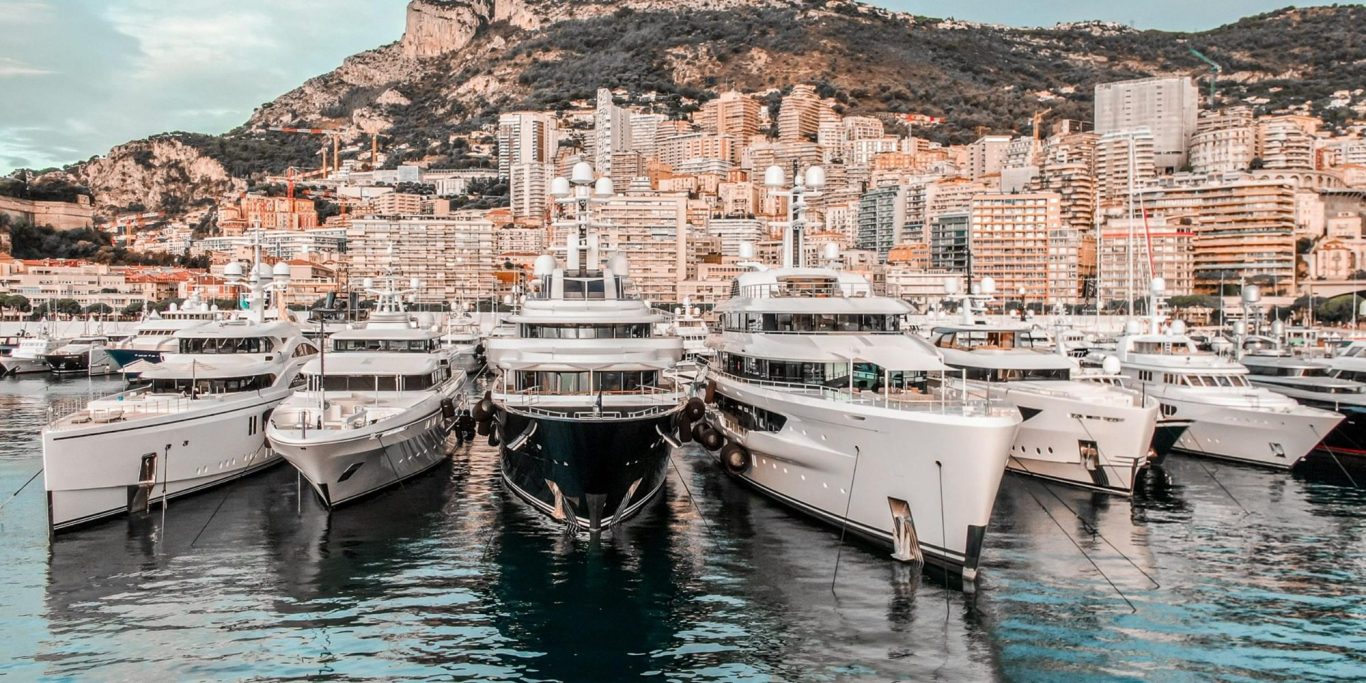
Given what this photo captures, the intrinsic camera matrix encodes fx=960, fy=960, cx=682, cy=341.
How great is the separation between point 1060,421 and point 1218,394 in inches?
320

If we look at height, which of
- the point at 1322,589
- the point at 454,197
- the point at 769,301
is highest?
the point at 454,197

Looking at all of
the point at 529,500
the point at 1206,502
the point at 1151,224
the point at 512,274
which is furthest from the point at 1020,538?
the point at 512,274

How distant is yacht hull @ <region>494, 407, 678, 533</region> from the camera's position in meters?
19.5

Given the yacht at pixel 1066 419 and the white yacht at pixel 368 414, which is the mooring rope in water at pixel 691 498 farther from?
the yacht at pixel 1066 419

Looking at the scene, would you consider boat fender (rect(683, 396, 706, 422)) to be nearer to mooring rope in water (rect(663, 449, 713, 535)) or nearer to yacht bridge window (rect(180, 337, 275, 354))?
mooring rope in water (rect(663, 449, 713, 535))

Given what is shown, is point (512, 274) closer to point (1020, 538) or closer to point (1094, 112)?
point (1020, 538)

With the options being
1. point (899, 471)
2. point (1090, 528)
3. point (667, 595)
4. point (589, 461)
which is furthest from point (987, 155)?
point (667, 595)

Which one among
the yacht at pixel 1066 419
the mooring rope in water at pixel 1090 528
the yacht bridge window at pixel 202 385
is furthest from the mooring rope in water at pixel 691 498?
the yacht bridge window at pixel 202 385

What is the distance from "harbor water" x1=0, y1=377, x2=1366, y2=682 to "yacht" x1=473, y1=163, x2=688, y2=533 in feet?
3.61

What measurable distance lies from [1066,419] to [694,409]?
10.4m

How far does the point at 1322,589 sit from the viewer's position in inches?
697

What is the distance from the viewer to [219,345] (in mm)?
29297

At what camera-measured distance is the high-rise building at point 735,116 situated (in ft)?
616

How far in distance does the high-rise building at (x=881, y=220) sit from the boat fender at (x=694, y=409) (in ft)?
387
